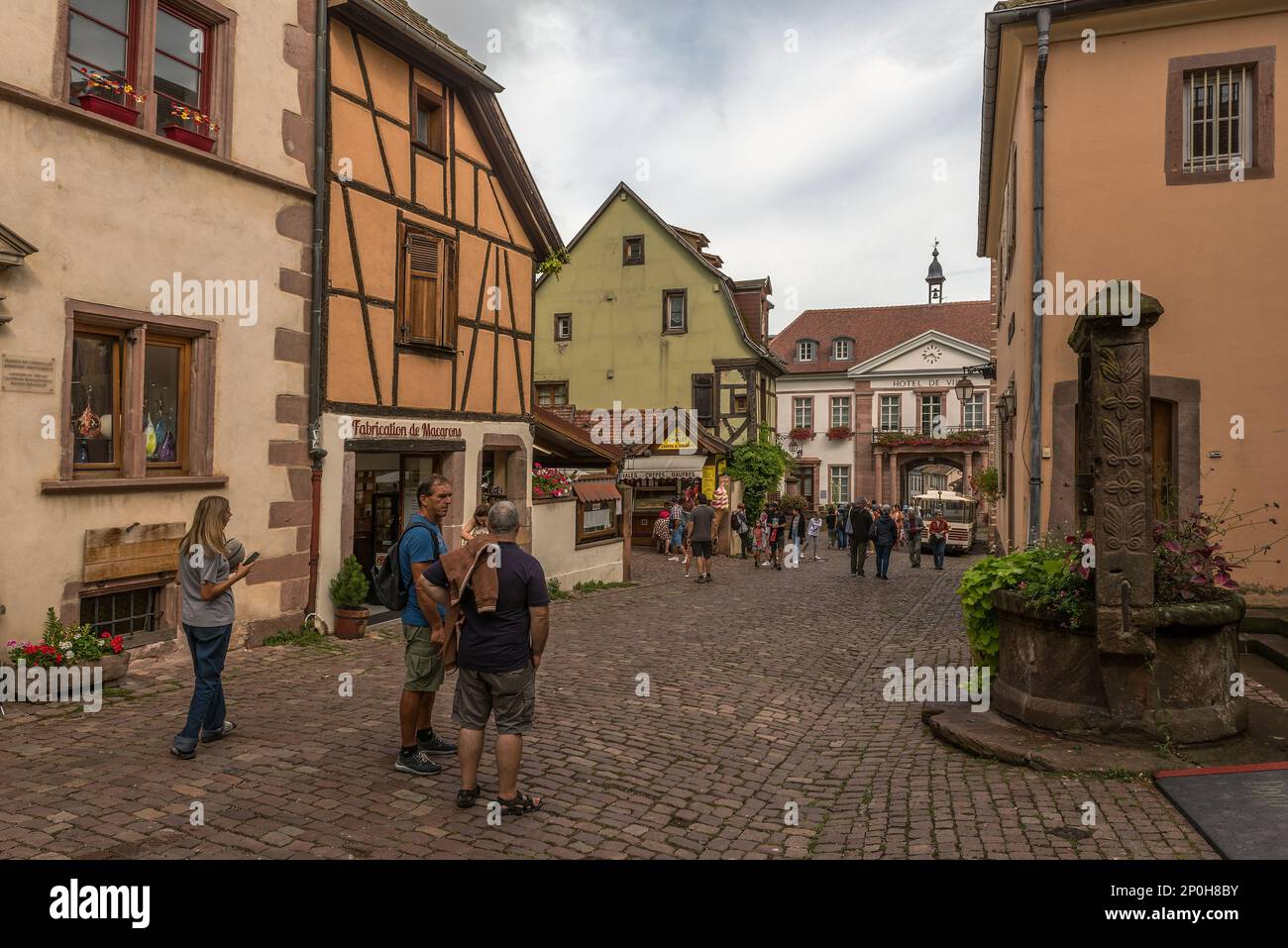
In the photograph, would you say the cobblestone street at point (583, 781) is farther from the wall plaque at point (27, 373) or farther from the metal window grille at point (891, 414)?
the metal window grille at point (891, 414)

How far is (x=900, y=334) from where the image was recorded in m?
47.3

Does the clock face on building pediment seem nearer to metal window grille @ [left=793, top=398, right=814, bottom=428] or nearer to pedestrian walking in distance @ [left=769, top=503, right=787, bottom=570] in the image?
metal window grille @ [left=793, top=398, right=814, bottom=428]

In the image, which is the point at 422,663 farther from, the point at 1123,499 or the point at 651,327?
the point at 651,327

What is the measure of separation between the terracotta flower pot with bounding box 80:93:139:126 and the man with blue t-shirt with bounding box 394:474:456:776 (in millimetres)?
5237

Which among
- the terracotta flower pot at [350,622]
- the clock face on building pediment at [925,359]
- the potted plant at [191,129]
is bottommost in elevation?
the terracotta flower pot at [350,622]

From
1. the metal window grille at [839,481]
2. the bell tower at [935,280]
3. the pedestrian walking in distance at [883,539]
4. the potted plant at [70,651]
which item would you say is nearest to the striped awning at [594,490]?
→ the pedestrian walking in distance at [883,539]

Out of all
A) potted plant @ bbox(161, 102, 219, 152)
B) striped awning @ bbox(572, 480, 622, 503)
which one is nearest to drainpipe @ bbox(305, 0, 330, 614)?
potted plant @ bbox(161, 102, 219, 152)

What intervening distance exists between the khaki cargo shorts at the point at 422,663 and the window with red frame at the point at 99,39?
19.8 ft

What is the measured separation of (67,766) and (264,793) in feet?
4.66

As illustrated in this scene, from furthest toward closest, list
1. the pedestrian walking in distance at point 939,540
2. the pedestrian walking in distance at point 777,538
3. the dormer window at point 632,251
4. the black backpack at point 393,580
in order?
the dormer window at point 632,251 < the pedestrian walking in distance at point 777,538 < the pedestrian walking in distance at point 939,540 < the black backpack at point 393,580

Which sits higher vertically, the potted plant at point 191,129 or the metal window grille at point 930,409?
the metal window grille at point 930,409

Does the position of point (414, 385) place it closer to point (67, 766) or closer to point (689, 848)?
point (67, 766)

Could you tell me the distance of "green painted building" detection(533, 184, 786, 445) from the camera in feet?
97.7

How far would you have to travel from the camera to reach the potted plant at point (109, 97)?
7.96 meters
